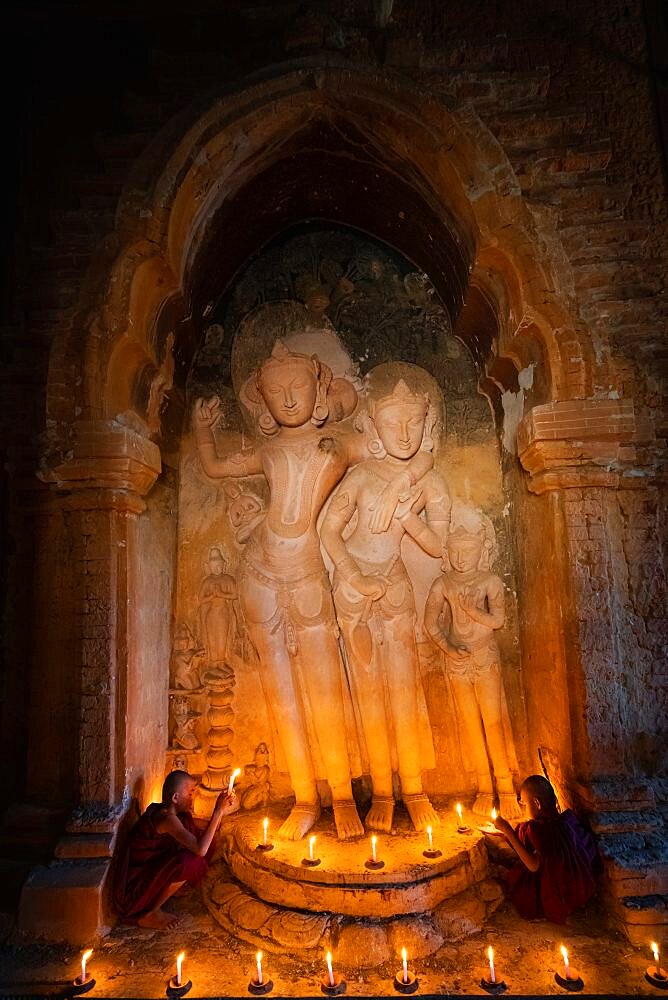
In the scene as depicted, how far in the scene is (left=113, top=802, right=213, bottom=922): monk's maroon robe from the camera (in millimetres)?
3391

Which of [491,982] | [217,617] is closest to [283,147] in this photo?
[217,617]

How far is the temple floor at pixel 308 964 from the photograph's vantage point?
2.88 m

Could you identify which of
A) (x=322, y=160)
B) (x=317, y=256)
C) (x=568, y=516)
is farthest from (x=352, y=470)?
(x=322, y=160)

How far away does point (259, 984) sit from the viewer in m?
2.89

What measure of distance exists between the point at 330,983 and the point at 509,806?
5.82ft

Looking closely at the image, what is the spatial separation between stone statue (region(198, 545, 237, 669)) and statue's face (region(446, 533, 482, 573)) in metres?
1.63

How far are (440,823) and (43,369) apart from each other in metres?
3.85

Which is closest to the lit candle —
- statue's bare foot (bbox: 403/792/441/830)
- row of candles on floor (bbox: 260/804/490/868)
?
row of candles on floor (bbox: 260/804/490/868)

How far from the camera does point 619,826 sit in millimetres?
3373

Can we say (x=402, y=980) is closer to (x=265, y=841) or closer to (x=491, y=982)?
(x=491, y=982)

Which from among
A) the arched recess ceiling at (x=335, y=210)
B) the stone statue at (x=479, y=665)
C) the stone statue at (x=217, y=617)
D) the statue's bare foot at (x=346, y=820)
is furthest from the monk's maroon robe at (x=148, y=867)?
the arched recess ceiling at (x=335, y=210)

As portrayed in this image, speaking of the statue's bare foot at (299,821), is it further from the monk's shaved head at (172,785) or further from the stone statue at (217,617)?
the stone statue at (217,617)

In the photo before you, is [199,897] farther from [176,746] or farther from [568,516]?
[568,516]

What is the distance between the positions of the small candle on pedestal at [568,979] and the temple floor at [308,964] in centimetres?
3
